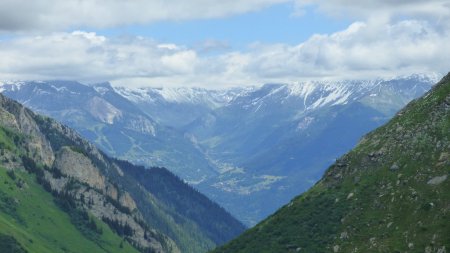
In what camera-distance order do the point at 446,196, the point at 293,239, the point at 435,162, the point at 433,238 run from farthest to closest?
the point at 293,239 < the point at 435,162 < the point at 446,196 < the point at 433,238

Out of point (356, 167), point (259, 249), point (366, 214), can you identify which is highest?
point (356, 167)

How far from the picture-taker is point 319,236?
18238cm

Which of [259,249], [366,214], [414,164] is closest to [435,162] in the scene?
[414,164]

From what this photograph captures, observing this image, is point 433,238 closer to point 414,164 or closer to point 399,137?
point 414,164

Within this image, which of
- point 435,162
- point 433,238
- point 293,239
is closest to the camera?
point 433,238

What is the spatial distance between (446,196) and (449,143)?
64.8 feet

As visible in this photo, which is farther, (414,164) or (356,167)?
(356,167)

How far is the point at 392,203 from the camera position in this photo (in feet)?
567

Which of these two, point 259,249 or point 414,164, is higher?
point 414,164

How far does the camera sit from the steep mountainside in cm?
15838

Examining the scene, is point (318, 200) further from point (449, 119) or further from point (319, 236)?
point (449, 119)

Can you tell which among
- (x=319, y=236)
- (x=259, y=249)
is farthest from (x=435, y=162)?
(x=259, y=249)

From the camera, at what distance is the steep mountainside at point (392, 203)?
158 metres

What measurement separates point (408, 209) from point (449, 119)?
31.5m
